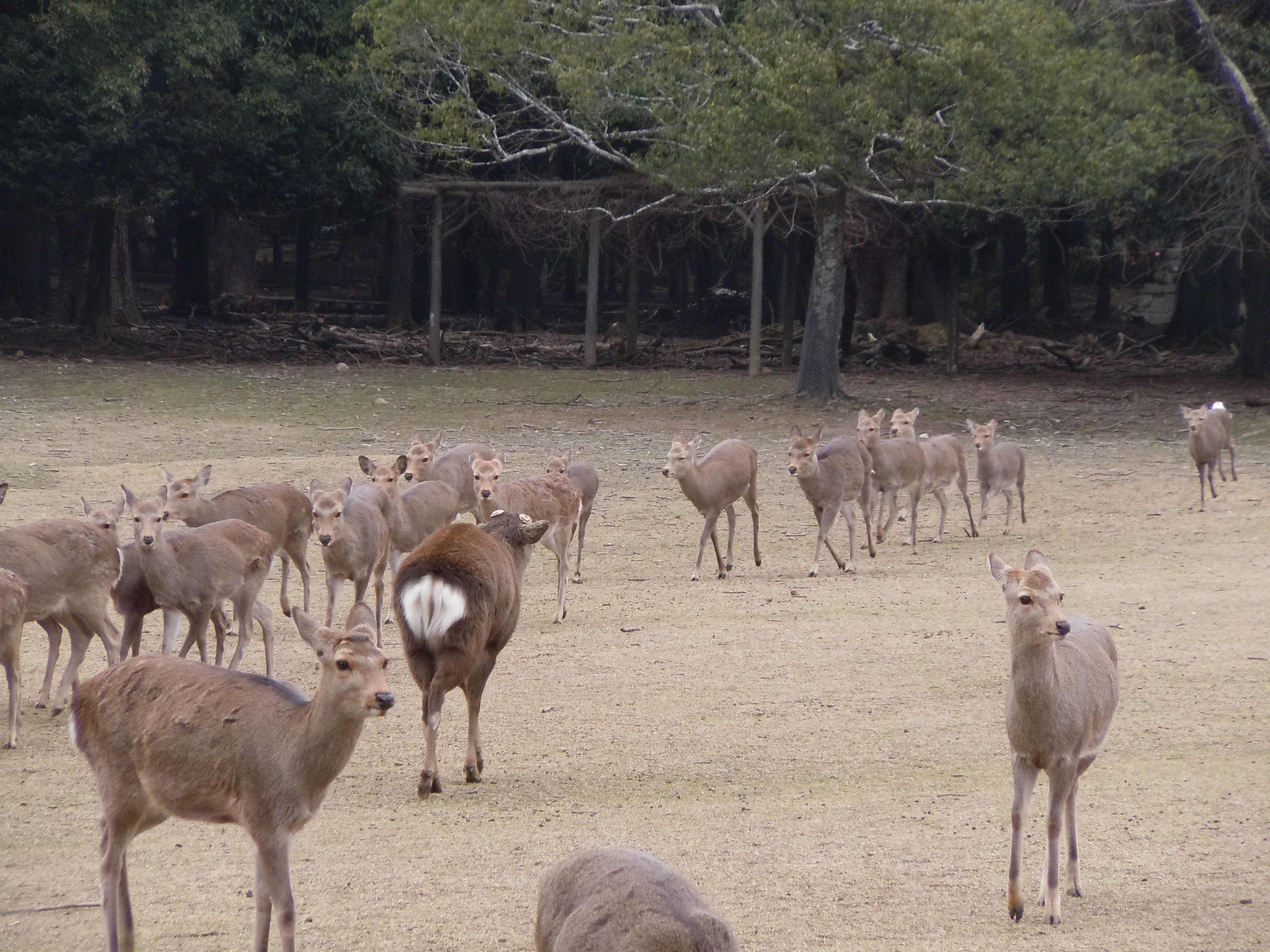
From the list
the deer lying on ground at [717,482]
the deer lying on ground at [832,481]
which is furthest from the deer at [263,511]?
the deer lying on ground at [832,481]

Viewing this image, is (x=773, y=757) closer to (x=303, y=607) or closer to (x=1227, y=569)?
(x=303, y=607)

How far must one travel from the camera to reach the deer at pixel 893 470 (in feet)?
41.2

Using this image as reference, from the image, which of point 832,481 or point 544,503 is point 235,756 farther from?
point 832,481

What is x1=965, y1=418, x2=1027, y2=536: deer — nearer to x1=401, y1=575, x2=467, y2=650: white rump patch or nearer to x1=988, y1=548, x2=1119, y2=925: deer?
x1=401, y1=575, x2=467, y2=650: white rump patch

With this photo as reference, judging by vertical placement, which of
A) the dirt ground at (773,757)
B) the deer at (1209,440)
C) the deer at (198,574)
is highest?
the deer at (1209,440)

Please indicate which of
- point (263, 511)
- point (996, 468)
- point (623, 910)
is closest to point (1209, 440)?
point (996, 468)

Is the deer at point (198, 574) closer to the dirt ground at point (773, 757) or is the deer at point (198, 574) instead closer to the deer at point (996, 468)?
the dirt ground at point (773, 757)

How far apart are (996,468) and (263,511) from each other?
6.89 metres

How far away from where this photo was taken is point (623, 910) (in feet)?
11.2

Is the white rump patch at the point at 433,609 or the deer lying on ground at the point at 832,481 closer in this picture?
the white rump patch at the point at 433,609

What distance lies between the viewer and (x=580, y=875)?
12.0 feet

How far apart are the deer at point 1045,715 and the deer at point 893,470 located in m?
7.29

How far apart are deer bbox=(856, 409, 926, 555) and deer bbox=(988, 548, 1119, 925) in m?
7.29

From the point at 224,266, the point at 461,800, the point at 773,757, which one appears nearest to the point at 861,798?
the point at 773,757
